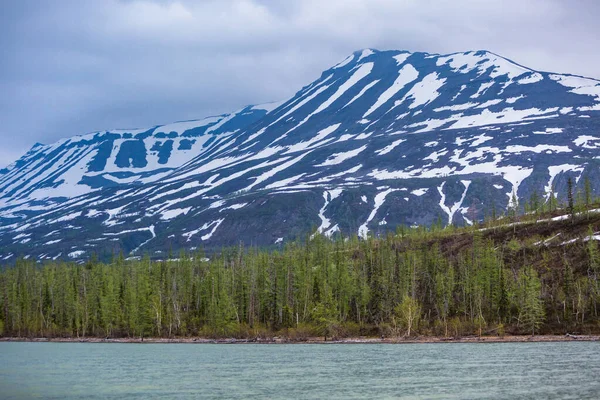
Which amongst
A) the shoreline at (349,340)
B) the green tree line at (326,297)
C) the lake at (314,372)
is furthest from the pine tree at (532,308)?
the lake at (314,372)

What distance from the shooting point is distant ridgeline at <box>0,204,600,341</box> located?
12544cm

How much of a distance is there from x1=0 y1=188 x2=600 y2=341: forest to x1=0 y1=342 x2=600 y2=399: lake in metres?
19.9

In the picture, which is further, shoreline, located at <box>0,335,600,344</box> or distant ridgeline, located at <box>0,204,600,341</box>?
distant ridgeline, located at <box>0,204,600,341</box>

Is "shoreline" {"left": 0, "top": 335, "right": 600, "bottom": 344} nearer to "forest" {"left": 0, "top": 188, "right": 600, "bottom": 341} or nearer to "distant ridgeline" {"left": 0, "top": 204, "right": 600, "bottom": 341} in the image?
"forest" {"left": 0, "top": 188, "right": 600, "bottom": 341}

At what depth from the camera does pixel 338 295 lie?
136875 mm

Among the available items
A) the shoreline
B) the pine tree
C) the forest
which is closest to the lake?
the shoreline

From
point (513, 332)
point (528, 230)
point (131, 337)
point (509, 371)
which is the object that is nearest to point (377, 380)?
point (509, 371)

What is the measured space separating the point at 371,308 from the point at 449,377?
68.9 meters

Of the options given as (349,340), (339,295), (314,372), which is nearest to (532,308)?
(349,340)

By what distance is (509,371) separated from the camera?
6881 centimetres

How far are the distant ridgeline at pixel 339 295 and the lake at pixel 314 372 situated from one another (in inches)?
795

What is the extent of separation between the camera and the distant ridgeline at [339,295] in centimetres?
12544

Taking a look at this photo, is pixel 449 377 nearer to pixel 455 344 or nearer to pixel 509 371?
pixel 509 371

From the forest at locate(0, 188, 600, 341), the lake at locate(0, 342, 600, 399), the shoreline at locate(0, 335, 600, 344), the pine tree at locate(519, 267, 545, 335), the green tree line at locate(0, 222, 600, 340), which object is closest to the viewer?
the lake at locate(0, 342, 600, 399)
